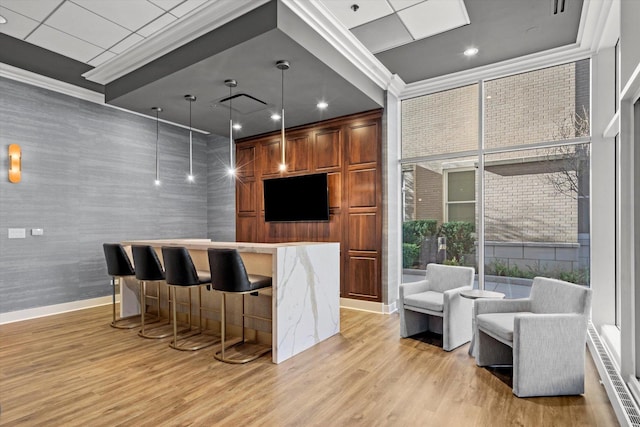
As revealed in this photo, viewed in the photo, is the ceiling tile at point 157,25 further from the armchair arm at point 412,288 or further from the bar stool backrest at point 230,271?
the armchair arm at point 412,288

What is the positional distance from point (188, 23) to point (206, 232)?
4.48 m

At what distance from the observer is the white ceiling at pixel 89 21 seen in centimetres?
329

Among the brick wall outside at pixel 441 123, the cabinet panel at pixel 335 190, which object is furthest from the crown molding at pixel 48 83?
the brick wall outside at pixel 441 123

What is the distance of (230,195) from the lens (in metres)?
6.93

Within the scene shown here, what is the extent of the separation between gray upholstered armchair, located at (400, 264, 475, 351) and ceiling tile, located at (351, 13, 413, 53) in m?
2.63

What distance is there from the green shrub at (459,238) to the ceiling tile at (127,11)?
424cm

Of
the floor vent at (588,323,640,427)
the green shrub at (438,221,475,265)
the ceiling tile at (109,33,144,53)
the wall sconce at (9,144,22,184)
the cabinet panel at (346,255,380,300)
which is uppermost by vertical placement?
the ceiling tile at (109,33,144,53)

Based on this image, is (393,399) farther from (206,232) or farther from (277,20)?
(206,232)

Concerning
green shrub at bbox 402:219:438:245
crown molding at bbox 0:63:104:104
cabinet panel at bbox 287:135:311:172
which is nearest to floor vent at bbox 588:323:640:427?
green shrub at bbox 402:219:438:245

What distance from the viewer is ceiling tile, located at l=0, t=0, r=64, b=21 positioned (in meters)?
3.26

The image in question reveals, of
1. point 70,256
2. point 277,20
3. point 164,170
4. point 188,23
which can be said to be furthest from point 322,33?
point 70,256

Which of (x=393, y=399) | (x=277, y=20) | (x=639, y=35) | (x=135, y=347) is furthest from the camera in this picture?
(x=135, y=347)

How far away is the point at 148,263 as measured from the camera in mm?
3961

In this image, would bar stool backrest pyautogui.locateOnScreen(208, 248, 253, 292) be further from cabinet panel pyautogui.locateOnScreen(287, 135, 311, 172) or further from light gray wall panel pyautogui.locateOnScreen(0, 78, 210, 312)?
A: light gray wall panel pyautogui.locateOnScreen(0, 78, 210, 312)
